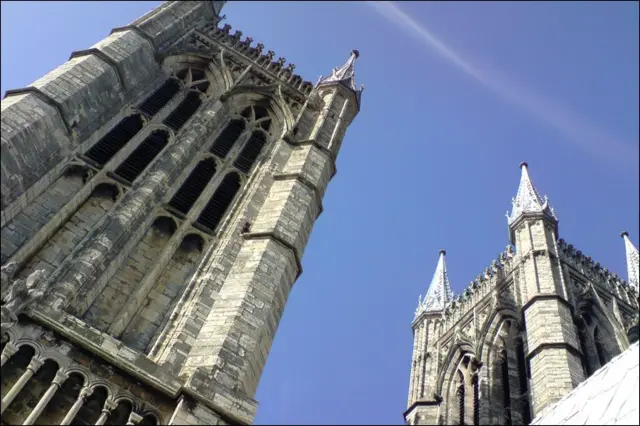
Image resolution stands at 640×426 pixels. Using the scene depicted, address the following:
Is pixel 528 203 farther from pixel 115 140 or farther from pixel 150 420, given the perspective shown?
pixel 150 420

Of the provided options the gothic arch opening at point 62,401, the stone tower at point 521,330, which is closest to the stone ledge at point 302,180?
the gothic arch opening at point 62,401

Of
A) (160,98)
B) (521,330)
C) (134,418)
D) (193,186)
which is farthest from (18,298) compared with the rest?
(521,330)

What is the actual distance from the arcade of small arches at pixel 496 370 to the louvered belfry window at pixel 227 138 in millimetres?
13919

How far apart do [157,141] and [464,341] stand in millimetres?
19293

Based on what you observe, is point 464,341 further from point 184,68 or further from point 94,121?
point 94,121

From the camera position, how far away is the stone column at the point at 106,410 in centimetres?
862

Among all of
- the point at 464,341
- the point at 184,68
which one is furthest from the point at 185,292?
the point at 464,341

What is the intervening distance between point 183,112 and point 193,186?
277cm

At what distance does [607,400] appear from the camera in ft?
43.5

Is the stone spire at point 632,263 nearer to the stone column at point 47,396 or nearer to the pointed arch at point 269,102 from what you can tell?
the pointed arch at point 269,102

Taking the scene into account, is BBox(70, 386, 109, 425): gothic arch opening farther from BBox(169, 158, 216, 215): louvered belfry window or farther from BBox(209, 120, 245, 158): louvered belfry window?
BBox(209, 120, 245, 158): louvered belfry window

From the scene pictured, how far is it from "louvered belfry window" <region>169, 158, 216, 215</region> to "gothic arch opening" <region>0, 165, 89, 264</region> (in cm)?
186

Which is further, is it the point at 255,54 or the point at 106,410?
the point at 255,54

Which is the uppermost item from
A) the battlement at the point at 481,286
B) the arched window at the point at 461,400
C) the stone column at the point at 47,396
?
the battlement at the point at 481,286
